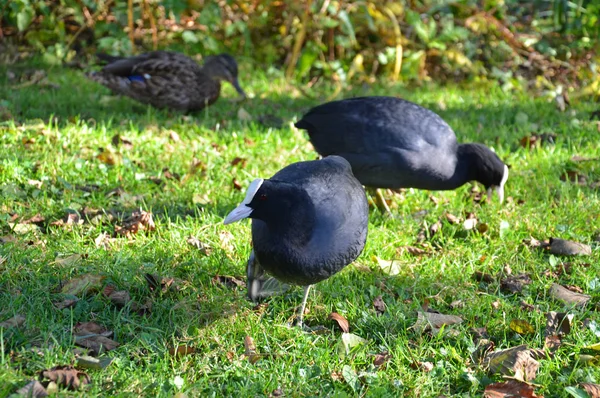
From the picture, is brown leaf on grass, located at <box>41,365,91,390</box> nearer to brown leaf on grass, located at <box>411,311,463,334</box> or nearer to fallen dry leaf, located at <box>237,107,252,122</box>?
brown leaf on grass, located at <box>411,311,463,334</box>

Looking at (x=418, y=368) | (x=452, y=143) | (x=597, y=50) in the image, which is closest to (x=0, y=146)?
(x=452, y=143)

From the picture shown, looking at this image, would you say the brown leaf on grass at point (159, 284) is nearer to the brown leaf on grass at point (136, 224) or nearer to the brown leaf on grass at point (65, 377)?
the brown leaf on grass at point (136, 224)

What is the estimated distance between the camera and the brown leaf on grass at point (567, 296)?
12.8 ft

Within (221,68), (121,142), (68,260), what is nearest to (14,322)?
(68,260)

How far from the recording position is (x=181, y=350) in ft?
10.8

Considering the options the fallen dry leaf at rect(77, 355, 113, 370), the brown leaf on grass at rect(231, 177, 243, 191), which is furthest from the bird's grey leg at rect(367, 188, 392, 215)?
the fallen dry leaf at rect(77, 355, 113, 370)

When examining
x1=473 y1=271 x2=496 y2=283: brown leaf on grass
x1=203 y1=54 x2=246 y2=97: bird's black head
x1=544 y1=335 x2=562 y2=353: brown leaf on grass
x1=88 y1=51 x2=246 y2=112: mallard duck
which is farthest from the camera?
x1=203 y1=54 x2=246 y2=97: bird's black head

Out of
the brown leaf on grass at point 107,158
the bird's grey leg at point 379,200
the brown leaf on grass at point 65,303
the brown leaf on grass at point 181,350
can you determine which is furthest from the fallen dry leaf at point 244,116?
the brown leaf on grass at point 181,350

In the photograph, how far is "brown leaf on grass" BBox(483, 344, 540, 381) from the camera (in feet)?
10.6

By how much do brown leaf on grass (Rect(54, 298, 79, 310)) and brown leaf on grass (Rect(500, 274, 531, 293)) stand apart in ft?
7.50

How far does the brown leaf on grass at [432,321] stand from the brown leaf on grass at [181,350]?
3.54 feet

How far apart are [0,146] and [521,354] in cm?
389

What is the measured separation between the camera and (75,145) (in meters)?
5.56

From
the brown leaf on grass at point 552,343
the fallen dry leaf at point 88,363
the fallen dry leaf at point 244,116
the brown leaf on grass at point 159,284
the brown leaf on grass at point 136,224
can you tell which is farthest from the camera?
the fallen dry leaf at point 244,116
